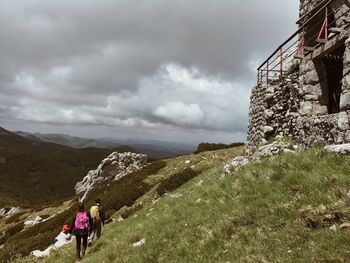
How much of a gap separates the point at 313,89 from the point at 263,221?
11.2 metres

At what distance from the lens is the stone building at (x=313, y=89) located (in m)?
14.1

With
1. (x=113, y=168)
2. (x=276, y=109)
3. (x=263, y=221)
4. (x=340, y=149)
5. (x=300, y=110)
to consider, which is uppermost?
(x=276, y=109)

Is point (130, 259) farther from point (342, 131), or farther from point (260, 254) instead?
point (342, 131)

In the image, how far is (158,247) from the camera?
1012cm

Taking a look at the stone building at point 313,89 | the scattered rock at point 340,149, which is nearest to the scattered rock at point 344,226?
the scattered rock at point 340,149

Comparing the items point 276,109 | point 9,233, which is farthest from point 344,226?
point 9,233

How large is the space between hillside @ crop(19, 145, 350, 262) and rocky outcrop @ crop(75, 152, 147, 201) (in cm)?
3213

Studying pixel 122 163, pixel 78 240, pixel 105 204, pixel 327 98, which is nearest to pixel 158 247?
pixel 78 240

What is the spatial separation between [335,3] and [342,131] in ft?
27.6

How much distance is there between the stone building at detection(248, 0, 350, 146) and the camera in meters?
14.1

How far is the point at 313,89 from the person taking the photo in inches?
709

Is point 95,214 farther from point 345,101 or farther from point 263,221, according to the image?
point 345,101

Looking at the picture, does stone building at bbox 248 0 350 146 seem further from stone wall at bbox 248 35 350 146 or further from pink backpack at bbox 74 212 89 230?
pink backpack at bbox 74 212 89 230

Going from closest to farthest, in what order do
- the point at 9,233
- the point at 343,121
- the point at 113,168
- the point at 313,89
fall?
1. the point at 343,121
2. the point at 313,89
3. the point at 9,233
4. the point at 113,168
